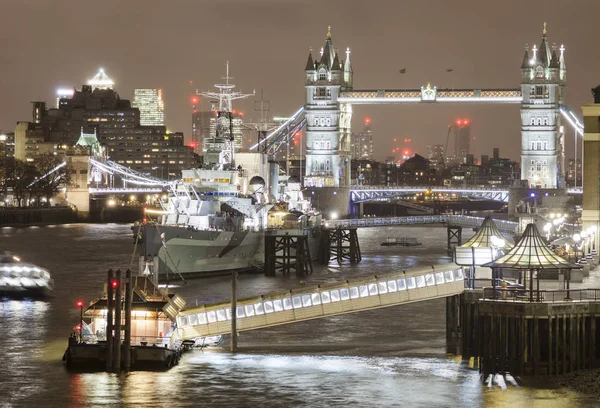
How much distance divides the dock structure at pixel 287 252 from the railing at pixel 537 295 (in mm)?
33022

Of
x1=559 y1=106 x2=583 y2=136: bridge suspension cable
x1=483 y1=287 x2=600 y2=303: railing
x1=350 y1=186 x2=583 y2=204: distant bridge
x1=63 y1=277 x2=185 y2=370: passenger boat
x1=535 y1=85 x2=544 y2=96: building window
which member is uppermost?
x1=535 y1=85 x2=544 y2=96: building window

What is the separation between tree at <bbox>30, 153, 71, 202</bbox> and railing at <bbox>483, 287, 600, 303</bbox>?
427 ft

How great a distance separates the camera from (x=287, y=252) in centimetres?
6769

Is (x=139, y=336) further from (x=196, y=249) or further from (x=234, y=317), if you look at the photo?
(x=196, y=249)

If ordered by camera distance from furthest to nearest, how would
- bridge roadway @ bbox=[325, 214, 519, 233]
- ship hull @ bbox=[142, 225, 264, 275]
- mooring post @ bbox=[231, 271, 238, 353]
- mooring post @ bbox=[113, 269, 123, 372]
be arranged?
bridge roadway @ bbox=[325, 214, 519, 233]
ship hull @ bbox=[142, 225, 264, 275]
mooring post @ bbox=[231, 271, 238, 353]
mooring post @ bbox=[113, 269, 123, 372]

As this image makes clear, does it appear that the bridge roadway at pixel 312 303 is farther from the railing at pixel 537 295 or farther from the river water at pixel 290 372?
the railing at pixel 537 295

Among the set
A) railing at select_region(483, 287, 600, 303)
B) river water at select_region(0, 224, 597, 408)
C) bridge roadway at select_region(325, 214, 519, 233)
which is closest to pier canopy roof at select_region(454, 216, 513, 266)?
railing at select_region(483, 287, 600, 303)

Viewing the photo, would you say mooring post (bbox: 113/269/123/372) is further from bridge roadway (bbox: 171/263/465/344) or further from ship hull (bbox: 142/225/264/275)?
ship hull (bbox: 142/225/264/275)

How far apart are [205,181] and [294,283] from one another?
27.8ft

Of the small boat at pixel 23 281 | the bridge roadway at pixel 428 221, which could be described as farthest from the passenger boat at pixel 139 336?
the bridge roadway at pixel 428 221

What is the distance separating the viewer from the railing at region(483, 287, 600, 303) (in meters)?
31.2

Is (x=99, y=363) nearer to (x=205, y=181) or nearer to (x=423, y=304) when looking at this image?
(x=423, y=304)

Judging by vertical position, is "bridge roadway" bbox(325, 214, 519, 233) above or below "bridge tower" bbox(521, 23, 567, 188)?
below

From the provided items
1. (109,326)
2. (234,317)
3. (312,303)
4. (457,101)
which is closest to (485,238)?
(312,303)
